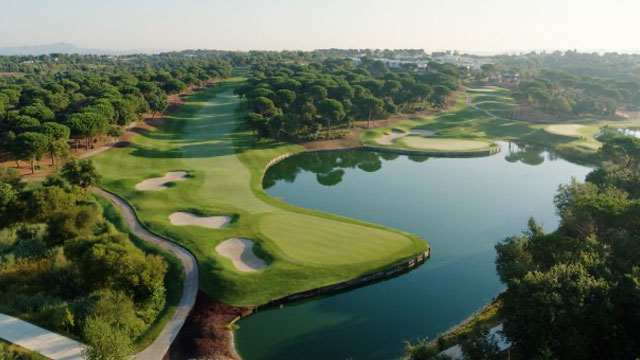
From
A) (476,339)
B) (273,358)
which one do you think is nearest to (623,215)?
(476,339)

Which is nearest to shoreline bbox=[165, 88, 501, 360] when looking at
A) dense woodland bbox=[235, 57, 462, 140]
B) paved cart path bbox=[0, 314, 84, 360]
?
paved cart path bbox=[0, 314, 84, 360]

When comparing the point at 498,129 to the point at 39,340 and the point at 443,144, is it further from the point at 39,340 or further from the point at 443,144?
the point at 39,340

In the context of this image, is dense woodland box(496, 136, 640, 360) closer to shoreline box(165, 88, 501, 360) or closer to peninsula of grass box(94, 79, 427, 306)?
shoreline box(165, 88, 501, 360)

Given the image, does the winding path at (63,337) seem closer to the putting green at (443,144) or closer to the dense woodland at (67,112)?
the dense woodland at (67,112)

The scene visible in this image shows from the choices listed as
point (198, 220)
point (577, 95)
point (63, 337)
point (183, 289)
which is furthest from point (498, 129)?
point (63, 337)

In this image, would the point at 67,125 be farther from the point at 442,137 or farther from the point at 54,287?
the point at 442,137

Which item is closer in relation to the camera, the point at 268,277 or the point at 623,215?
the point at 623,215
